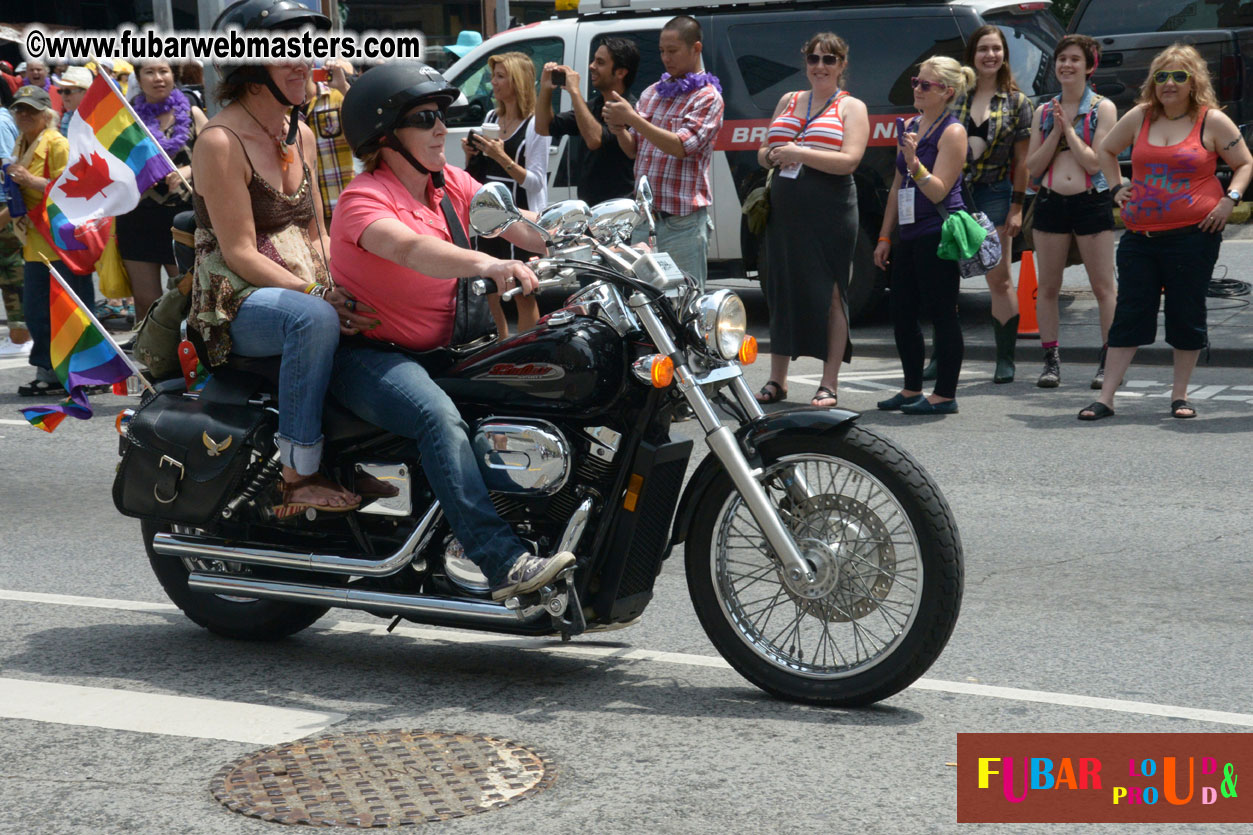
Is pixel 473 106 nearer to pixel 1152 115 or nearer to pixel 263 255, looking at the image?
pixel 1152 115

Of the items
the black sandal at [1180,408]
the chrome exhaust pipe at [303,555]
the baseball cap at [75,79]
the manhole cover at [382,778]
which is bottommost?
the manhole cover at [382,778]

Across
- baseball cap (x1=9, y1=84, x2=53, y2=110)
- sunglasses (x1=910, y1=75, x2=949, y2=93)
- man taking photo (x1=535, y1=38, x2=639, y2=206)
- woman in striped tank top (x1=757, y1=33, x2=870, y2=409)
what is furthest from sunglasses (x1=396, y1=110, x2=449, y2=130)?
baseball cap (x1=9, y1=84, x2=53, y2=110)

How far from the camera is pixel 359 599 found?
4.57 metres

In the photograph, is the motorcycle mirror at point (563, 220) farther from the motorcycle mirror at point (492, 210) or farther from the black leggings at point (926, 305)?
the black leggings at point (926, 305)

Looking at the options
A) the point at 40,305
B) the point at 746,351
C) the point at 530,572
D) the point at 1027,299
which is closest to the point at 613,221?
the point at 746,351

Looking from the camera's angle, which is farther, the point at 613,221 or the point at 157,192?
the point at 157,192

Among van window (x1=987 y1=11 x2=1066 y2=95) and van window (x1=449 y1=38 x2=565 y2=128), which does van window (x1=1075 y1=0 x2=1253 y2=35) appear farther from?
van window (x1=449 y1=38 x2=565 y2=128)

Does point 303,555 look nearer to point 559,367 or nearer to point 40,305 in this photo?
point 559,367

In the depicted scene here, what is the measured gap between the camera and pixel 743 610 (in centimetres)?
442

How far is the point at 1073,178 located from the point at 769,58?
3.02 meters

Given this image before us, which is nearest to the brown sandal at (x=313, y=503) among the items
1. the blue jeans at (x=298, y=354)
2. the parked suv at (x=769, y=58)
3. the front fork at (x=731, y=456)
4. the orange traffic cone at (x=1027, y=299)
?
the blue jeans at (x=298, y=354)

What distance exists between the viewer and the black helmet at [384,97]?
444 cm

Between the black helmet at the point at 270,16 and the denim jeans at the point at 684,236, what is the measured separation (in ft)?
15.3

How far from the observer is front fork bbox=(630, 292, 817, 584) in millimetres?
4223
